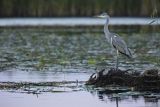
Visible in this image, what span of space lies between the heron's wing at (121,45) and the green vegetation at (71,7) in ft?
79.6

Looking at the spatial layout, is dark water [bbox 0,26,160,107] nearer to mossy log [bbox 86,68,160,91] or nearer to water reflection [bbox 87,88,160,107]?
water reflection [bbox 87,88,160,107]

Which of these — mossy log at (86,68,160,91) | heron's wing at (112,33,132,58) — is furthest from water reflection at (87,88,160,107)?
heron's wing at (112,33,132,58)

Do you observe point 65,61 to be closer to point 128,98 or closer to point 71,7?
point 128,98

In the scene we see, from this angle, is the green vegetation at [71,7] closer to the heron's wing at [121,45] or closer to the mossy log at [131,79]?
the heron's wing at [121,45]

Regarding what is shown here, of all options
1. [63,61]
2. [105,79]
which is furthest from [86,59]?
[105,79]

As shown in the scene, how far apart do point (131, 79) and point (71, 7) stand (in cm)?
2702

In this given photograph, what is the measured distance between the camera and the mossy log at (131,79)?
13.1m

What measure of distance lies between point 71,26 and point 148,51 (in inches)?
650

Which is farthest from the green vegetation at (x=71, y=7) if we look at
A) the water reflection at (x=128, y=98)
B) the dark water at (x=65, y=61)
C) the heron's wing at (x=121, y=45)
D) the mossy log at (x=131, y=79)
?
the water reflection at (x=128, y=98)

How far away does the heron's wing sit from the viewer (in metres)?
15.0

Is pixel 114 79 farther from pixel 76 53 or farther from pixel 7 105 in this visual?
pixel 76 53

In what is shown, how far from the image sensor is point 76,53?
70.9 ft

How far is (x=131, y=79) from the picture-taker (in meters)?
13.3

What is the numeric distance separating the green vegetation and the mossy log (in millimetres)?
26133
